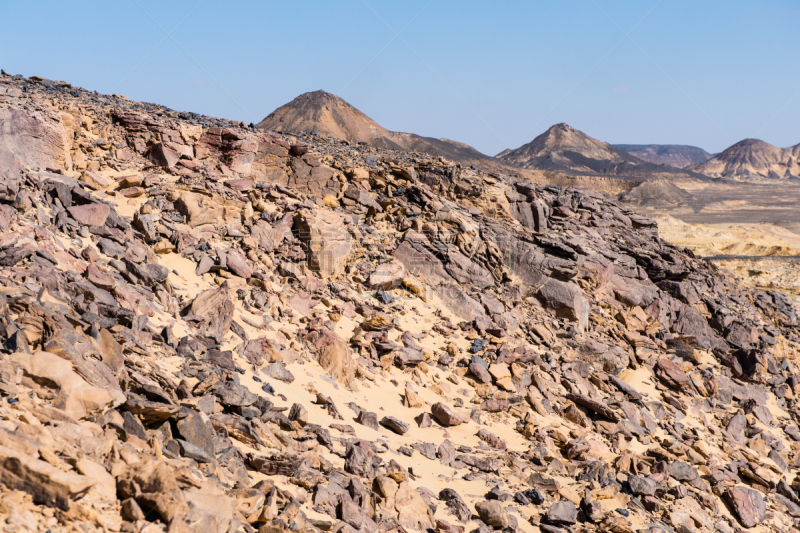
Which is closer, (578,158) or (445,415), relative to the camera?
(445,415)

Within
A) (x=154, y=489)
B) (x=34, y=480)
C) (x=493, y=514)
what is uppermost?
(x=34, y=480)

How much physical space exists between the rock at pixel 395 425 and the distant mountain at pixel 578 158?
7799 centimetres

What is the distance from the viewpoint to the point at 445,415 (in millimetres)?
7770

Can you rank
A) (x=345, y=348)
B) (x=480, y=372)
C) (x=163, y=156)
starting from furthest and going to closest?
(x=163, y=156) < (x=480, y=372) < (x=345, y=348)

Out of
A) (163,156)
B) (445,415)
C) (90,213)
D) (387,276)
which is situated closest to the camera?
(445,415)

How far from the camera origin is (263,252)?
32.9 feet

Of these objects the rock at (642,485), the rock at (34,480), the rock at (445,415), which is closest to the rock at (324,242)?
the rock at (445,415)

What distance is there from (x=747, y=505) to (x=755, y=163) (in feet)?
500

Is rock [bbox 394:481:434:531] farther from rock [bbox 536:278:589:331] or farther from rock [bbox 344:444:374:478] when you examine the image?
rock [bbox 536:278:589:331]

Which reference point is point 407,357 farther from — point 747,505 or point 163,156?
point 163,156

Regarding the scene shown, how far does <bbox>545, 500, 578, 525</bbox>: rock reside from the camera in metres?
6.07

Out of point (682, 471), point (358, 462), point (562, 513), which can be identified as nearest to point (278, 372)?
point (358, 462)

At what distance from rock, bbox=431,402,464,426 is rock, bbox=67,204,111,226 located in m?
6.10

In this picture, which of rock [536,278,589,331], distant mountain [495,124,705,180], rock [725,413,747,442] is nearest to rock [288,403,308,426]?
rock [536,278,589,331]
